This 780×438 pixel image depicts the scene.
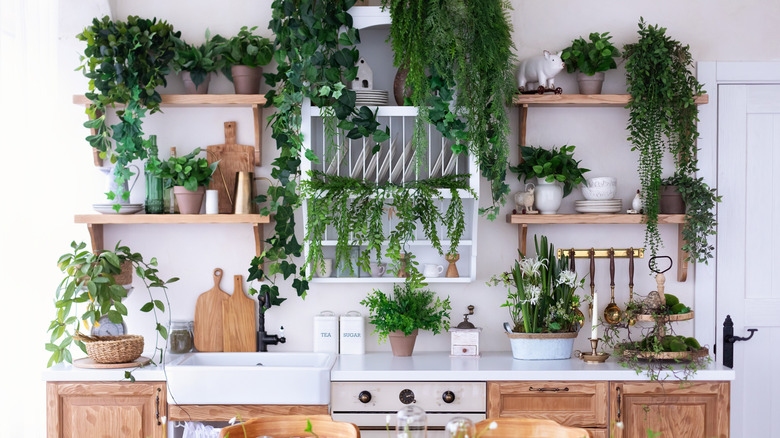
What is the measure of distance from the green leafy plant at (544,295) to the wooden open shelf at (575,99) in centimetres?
61

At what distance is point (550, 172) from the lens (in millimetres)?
3205

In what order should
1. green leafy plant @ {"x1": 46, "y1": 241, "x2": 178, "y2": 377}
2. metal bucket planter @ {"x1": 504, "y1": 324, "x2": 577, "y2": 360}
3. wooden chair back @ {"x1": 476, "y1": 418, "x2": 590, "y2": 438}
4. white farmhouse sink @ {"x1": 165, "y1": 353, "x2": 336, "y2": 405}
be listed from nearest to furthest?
wooden chair back @ {"x1": 476, "y1": 418, "x2": 590, "y2": 438} < white farmhouse sink @ {"x1": 165, "y1": 353, "x2": 336, "y2": 405} < green leafy plant @ {"x1": 46, "y1": 241, "x2": 178, "y2": 377} < metal bucket planter @ {"x1": 504, "y1": 324, "x2": 577, "y2": 360}

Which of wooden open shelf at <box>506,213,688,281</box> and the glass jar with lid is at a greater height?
wooden open shelf at <box>506,213,688,281</box>

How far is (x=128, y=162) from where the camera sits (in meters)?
3.26

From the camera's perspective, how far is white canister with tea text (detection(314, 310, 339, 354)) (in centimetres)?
332

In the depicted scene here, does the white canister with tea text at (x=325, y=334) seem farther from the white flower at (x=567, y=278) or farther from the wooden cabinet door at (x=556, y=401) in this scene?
the white flower at (x=567, y=278)

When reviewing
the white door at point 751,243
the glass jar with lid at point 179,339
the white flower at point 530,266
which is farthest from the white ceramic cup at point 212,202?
the white door at point 751,243

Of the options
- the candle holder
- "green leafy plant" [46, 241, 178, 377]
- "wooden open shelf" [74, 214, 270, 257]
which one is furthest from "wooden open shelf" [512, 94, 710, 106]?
"green leafy plant" [46, 241, 178, 377]

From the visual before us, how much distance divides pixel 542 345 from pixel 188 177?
173 centimetres

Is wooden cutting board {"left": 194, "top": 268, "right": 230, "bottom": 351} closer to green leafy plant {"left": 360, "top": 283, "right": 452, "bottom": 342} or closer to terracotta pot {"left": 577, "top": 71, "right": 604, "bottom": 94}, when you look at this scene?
green leafy plant {"left": 360, "top": 283, "right": 452, "bottom": 342}

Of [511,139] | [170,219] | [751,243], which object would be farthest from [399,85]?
[751,243]

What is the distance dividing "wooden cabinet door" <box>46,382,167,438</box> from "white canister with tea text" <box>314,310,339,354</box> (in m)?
0.73

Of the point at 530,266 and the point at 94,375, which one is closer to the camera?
the point at 94,375

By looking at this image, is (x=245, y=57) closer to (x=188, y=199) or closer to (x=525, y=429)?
(x=188, y=199)
